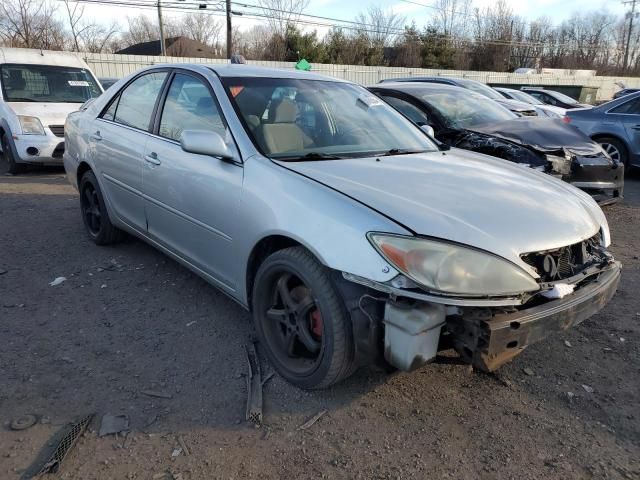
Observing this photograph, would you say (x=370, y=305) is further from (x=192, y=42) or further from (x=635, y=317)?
(x=192, y=42)

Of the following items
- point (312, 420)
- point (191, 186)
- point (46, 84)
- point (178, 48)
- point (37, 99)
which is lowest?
point (312, 420)

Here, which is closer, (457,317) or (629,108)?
(457,317)

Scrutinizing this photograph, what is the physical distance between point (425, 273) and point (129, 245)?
3.58 meters

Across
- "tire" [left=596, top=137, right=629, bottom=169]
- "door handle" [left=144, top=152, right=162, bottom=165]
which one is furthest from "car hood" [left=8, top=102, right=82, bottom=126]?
"tire" [left=596, top=137, right=629, bottom=169]

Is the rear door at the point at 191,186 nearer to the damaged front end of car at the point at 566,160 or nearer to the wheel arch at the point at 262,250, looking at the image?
the wheel arch at the point at 262,250

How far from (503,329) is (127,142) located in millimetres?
3077

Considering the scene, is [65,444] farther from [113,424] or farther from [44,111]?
[44,111]

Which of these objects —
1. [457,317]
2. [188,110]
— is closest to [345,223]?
[457,317]

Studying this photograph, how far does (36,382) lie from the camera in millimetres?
2672

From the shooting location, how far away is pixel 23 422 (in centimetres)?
235

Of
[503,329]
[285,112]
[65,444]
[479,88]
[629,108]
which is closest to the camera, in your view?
[503,329]

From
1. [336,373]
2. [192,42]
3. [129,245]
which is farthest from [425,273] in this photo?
[192,42]

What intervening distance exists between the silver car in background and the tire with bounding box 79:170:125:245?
2.07 feet

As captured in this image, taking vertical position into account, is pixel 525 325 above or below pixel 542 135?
below
